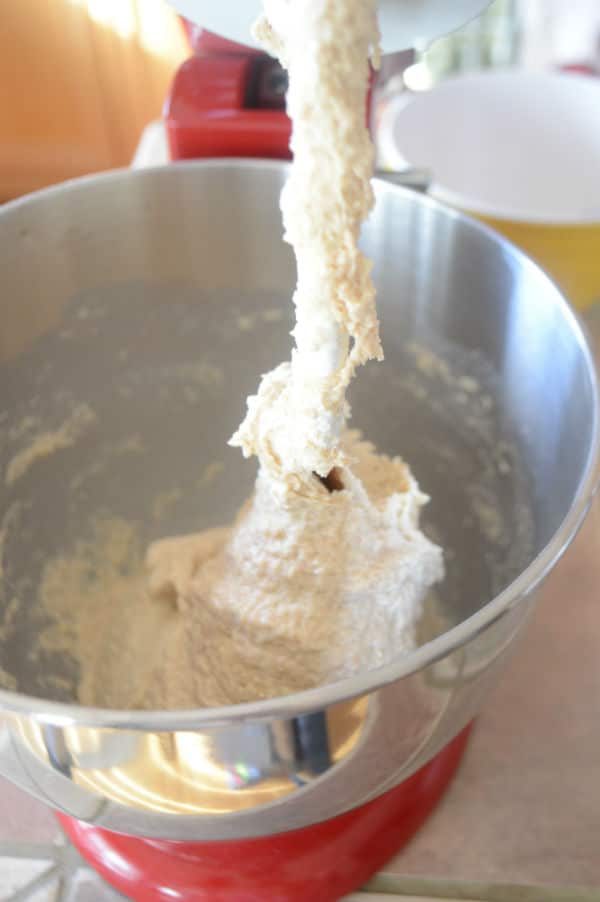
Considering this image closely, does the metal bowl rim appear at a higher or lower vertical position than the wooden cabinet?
lower

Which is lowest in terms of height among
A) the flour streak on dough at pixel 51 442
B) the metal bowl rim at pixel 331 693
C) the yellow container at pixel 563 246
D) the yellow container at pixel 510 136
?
the flour streak on dough at pixel 51 442

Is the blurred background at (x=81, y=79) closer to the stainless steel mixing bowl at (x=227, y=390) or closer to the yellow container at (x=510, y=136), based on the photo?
the yellow container at (x=510, y=136)

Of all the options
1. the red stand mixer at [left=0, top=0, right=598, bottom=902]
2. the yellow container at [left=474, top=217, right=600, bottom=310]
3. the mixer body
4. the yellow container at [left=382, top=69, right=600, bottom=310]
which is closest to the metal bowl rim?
the red stand mixer at [left=0, top=0, right=598, bottom=902]

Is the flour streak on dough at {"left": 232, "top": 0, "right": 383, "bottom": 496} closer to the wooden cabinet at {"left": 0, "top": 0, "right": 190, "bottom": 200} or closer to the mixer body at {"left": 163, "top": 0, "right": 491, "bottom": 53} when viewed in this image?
the mixer body at {"left": 163, "top": 0, "right": 491, "bottom": 53}

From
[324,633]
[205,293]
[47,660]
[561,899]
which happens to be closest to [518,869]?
[561,899]

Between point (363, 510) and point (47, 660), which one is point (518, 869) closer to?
point (363, 510)

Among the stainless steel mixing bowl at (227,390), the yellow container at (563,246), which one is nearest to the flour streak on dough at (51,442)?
the stainless steel mixing bowl at (227,390)
